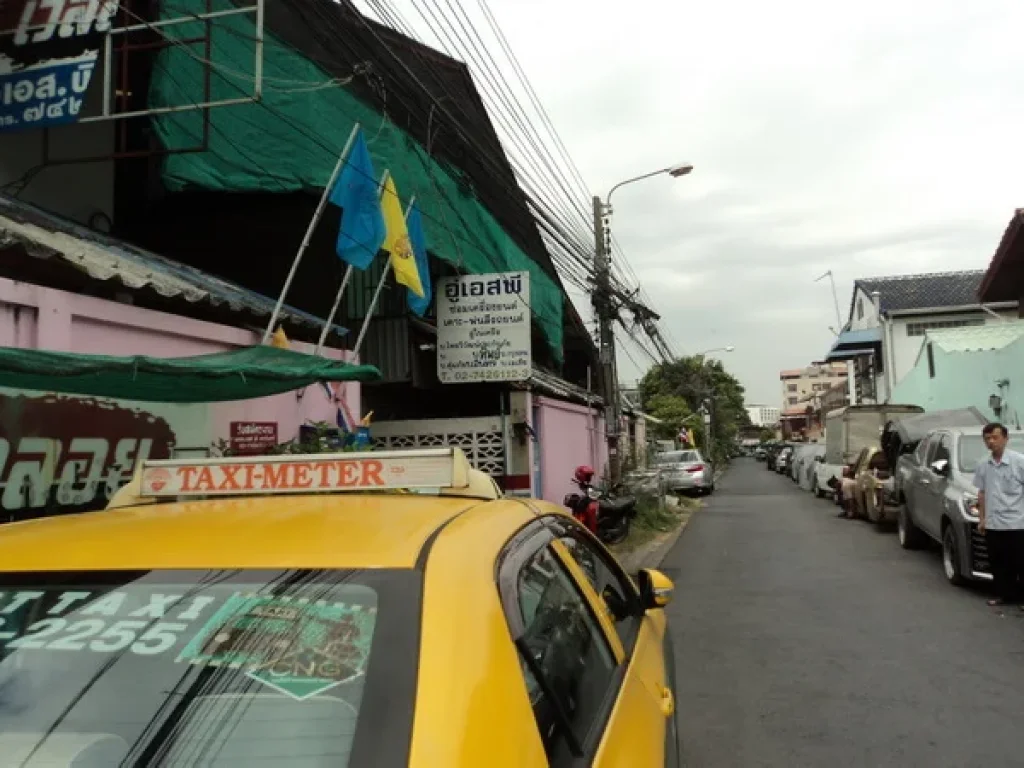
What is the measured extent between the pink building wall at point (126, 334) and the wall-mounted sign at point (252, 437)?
2.3 inches

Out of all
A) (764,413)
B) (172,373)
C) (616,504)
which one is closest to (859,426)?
(616,504)

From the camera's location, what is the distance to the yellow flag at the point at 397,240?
28.4 feet

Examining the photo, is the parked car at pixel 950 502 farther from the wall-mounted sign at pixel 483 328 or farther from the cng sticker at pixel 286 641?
the cng sticker at pixel 286 641

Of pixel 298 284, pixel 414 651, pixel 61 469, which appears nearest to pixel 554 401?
pixel 298 284

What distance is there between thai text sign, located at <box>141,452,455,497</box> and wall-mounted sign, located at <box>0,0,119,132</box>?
512 cm

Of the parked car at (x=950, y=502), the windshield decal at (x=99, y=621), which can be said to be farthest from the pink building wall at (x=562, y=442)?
the windshield decal at (x=99, y=621)

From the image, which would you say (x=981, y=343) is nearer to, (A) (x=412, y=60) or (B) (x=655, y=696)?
(A) (x=412, y=60)

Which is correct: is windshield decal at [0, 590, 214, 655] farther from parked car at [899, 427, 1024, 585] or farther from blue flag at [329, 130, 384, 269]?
parked car at [899, 427, 1024, 585]

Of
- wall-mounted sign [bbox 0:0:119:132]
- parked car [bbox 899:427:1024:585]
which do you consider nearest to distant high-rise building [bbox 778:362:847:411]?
parked car [bbox 899:427:1024:585]

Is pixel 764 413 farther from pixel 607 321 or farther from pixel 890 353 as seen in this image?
pixel 607 321

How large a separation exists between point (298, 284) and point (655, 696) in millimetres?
9153

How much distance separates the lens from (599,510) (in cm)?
1166

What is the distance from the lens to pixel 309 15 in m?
9.62

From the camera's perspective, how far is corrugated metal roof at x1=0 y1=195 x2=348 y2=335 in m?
5.35
